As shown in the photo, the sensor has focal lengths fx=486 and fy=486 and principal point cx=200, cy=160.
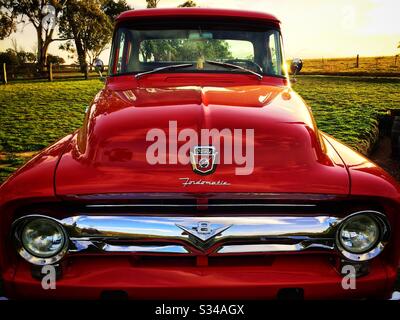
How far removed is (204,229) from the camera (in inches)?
84.9

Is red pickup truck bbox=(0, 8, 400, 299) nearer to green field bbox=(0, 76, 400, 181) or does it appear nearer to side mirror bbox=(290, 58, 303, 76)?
side mirror bbox=(290, 58, 303, 76)

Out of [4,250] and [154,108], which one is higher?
[154,108]

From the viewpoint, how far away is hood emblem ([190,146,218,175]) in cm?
224

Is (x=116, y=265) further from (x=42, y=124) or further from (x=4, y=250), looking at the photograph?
(x=42, y=124)

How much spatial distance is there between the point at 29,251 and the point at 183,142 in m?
0.87

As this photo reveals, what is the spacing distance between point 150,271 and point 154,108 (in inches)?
37.5

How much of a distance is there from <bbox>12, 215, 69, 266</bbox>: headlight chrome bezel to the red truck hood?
0.17 m

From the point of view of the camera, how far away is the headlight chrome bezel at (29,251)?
7.15ft

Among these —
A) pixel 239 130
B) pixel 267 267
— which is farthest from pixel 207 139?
pixel 267 267

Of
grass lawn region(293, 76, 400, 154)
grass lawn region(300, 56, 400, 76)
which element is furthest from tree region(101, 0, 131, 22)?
grass lawn region(293, 76, 400, 154)

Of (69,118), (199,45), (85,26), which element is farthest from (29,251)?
(85,26)

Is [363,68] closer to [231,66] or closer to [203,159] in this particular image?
[231,66]

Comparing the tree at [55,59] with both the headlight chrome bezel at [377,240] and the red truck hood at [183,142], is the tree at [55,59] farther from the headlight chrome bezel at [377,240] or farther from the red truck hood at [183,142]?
the headlight chrome bezel at [377,240]

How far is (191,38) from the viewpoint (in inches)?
161
